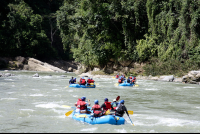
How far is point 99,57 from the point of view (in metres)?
31.5

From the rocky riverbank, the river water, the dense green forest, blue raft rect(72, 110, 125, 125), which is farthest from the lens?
the dense green forest

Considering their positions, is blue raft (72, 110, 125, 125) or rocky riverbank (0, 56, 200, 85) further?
rocky riverbank (0, 56, 200, 85)

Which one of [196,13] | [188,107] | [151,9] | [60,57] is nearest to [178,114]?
[188,107]

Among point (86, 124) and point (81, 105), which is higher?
point (81, 105)

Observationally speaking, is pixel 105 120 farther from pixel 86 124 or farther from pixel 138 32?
pixel 138 32

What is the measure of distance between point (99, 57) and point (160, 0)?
986 centimetres

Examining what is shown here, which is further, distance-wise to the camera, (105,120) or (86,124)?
(86,124)

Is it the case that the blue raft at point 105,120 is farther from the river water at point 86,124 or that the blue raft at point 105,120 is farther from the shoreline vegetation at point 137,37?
the shoreline vegetation at point 137,37

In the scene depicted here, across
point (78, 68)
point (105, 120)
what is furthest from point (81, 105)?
point (78, 68)

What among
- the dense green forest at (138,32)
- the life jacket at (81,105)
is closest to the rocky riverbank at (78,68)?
the dense green forest at (138,32)

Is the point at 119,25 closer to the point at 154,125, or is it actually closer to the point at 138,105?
the point at 138,105

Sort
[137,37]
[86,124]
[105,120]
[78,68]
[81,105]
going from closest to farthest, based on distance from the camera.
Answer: [105,120] < [86,124] < [81,105] < [137,37] < [78,68]

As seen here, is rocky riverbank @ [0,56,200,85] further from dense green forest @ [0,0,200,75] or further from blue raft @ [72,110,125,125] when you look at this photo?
blue raft @ [72,110,125,125]

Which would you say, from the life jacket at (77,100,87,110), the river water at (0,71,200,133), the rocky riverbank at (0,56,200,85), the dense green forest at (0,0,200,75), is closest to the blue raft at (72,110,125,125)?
the river water at (0,71,200,133)
